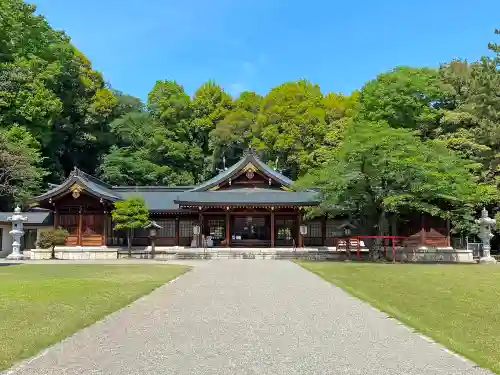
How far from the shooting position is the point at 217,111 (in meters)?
54.0

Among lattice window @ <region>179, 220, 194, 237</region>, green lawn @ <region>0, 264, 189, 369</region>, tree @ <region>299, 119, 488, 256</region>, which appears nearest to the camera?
green lawn @ <region>0, 264, 189, 369</region>

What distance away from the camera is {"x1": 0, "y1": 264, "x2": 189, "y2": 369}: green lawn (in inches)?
264

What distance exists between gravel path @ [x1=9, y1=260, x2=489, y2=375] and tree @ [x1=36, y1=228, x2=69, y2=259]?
848 inches

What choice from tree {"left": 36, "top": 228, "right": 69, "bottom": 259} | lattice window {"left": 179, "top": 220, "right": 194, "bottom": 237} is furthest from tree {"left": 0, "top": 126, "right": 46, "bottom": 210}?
lattice window {"left": 179, "top": 220, "right": 194, "bottom": 237}

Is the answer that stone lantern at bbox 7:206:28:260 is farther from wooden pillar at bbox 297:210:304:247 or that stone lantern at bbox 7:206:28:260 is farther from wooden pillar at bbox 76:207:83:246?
wooden pillar at bbox 297:210:304:247

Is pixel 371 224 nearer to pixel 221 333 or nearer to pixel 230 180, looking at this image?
pixel 230 180

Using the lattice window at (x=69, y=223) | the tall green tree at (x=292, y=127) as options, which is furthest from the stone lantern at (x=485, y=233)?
the lattice window at (x=69, y=223)

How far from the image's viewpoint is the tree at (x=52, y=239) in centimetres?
3025

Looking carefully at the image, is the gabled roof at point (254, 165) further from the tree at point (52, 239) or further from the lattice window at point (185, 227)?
the tree at point (52, 239)

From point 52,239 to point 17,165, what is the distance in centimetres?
515

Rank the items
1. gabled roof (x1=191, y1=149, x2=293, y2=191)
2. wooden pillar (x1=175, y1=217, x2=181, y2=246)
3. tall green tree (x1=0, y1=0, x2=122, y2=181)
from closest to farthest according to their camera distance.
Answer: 1. gabled roof (x1=191, y1=149, x2=293, y2=191)
2. wooden pillar (x1=175, y1=217, x2=181, y2=246)
3. tall green tree (x1=0, y1=0, x2=122, y2=181)

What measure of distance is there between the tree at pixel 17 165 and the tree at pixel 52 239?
343 centimetres

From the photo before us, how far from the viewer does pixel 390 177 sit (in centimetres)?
2544

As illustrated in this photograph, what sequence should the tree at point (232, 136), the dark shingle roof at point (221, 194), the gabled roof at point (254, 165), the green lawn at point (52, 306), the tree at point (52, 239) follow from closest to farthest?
the green lawn at point (52, 306) < the tree at point (52, 239) < the dark shingle roof at point (221, 194) < the gabled roof at point (254, 165) < the tree at point (232, 136)
